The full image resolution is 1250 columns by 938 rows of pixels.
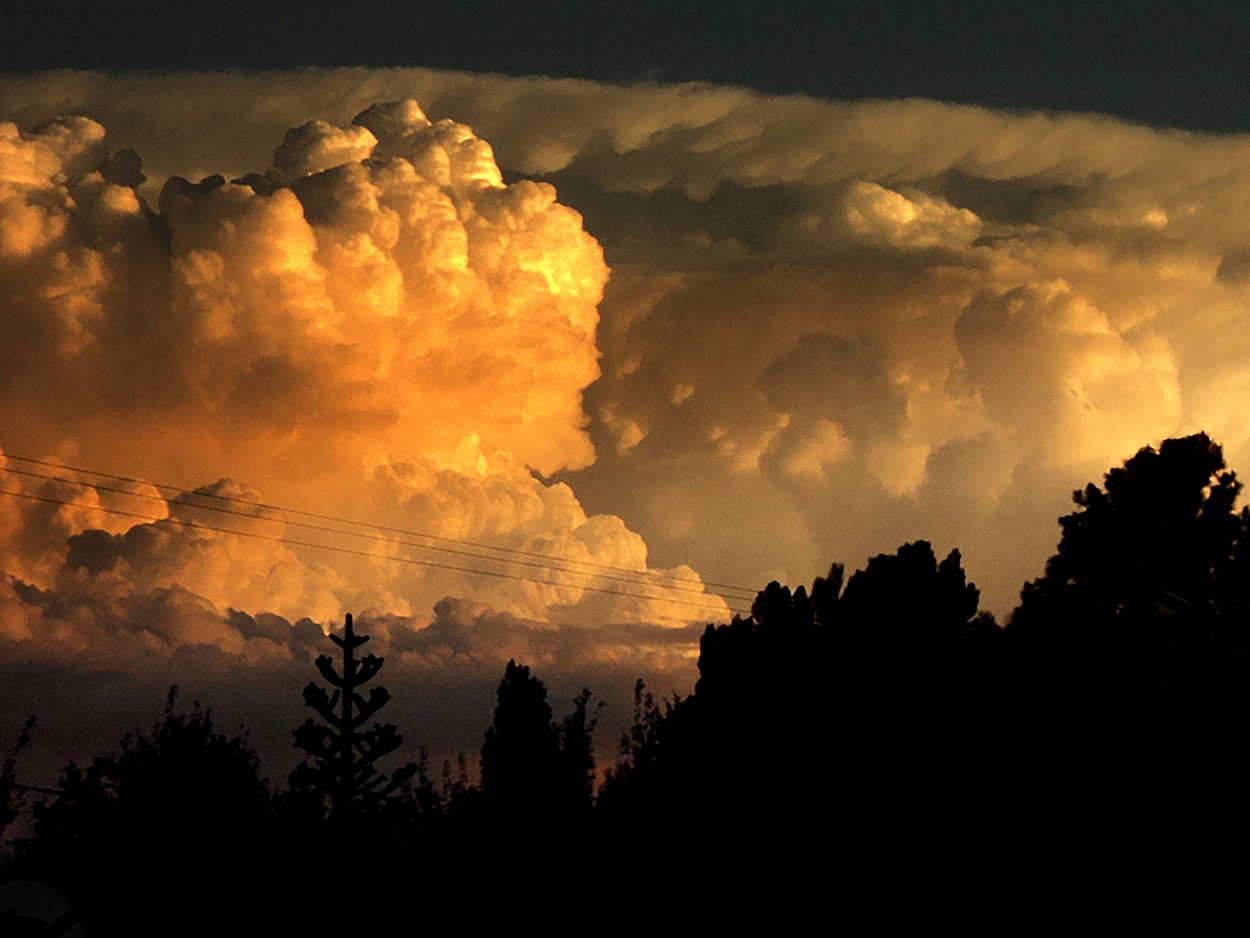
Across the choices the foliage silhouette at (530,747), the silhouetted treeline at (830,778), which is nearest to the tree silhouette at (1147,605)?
the silhouetted treeline at (830,778)

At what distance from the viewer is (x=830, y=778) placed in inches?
1547

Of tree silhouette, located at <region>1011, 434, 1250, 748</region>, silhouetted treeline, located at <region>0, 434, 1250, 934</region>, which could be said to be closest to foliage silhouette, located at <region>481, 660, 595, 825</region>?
silhouetted treeline, located at <region>0, 434, 1250, 934</region>

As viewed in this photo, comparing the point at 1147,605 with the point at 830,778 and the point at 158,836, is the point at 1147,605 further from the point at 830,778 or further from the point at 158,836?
the point at 158,836

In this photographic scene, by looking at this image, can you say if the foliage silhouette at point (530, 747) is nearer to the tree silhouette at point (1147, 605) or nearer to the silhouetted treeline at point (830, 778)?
the silhouetted treeline at point (830, 778)

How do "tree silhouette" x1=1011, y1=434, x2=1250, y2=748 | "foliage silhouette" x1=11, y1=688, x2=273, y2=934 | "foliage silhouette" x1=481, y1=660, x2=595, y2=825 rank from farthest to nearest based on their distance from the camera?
"foliage silhouette" x1=481, y1=660, x2=595, y2=825
"foliage silhouette" x1=11, y1=688, x2=273, y2=934
"tree silhouette" x1=1011, y1=434, x2=1250, y2=748

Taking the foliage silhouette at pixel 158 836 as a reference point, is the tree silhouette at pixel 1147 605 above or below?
above

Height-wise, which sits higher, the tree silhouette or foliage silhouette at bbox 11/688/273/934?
the tree silhouette

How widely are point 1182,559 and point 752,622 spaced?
19850 mm

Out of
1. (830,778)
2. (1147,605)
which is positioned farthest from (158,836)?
(1147,605)

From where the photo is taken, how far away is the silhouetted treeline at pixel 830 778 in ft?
114

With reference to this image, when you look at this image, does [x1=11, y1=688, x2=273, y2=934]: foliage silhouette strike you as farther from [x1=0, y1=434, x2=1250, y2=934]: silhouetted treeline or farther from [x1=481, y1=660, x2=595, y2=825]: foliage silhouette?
[x1=481, y1=660, x2=595, y2=825]: foliage silhouette

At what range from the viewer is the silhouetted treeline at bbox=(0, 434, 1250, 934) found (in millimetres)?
34719

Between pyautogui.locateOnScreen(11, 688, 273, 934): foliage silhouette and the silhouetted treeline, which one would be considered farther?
pyautogui.locateOnScreen(11, 688, 273, 934): foliage silhouette

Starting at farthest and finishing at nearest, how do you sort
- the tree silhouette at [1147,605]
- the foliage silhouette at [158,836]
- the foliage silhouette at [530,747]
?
the foliage silhouette at [530,747]
the foliage silhouette at [158,836]
the tree silhouette at [1147,605]
